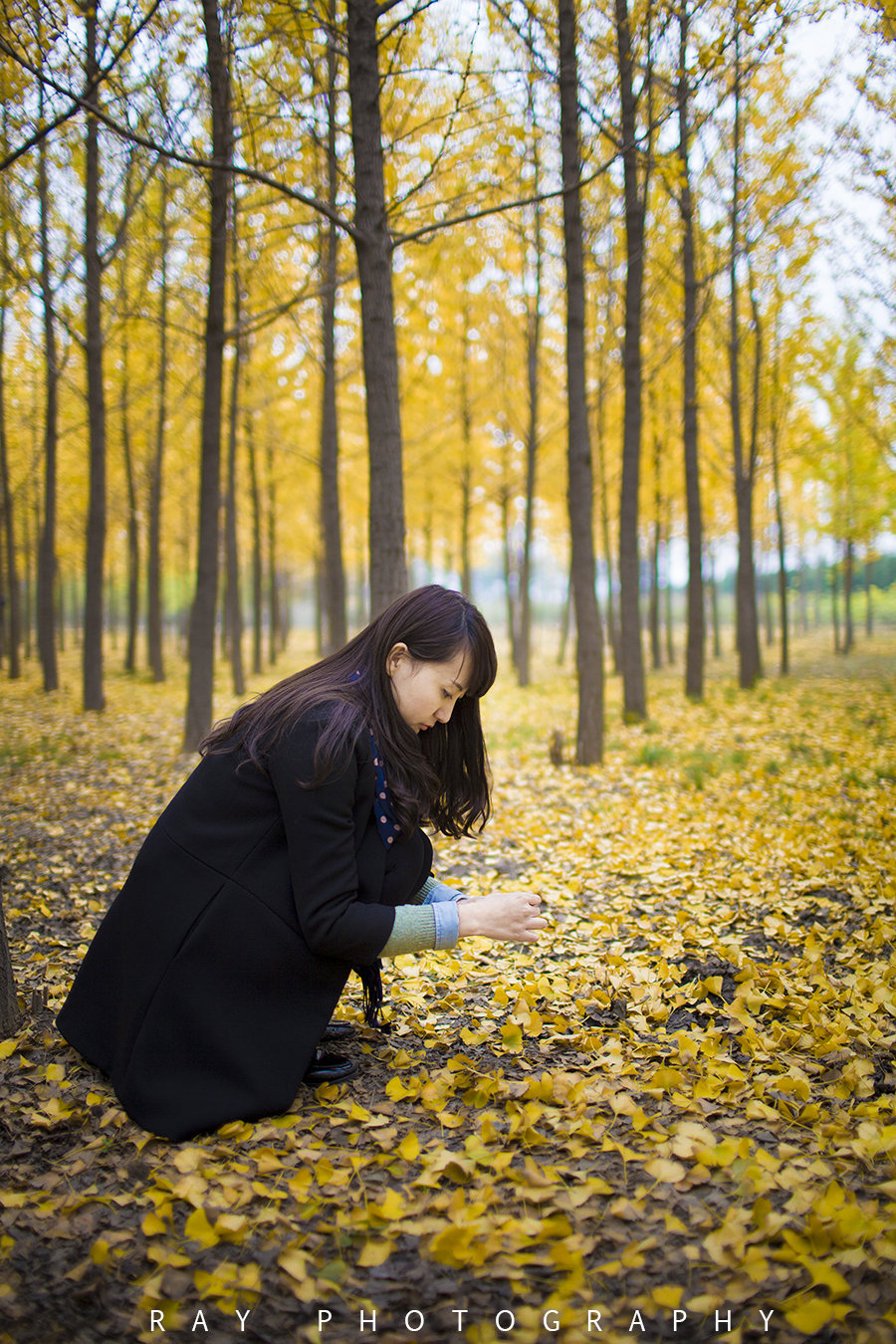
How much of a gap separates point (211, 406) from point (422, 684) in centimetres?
620

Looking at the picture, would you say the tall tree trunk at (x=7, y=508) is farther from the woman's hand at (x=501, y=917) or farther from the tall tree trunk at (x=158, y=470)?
the woman's hand at (x=501, y=917)

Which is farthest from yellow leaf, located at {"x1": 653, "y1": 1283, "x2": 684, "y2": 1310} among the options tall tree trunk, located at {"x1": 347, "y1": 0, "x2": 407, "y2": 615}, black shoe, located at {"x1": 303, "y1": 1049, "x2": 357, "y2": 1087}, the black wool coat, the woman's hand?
tall tree trunk, located at {"x1": 347, "y1": 0, "x2": 407, "y2": 615}

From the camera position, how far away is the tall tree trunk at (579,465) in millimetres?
6887

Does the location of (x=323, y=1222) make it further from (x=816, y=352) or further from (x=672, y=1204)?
(x=816, y=352)

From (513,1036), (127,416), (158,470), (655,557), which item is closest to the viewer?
(513,1036)

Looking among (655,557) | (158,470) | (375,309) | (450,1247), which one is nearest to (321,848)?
(450,1247)

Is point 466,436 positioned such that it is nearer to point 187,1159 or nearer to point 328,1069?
point 328,1069

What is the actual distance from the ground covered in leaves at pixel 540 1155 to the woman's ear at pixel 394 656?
3.99 feet

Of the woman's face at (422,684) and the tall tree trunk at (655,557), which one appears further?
the tall tree trunk at (655,557)

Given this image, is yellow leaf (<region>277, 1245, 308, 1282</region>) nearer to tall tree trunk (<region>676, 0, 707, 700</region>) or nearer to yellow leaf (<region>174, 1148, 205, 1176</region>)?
yellow leaf (<region>174, 1148, 205, 1176</region>)

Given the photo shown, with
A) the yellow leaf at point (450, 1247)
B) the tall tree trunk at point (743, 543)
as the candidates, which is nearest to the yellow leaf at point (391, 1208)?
the yellow leaf at point (450, 1247)

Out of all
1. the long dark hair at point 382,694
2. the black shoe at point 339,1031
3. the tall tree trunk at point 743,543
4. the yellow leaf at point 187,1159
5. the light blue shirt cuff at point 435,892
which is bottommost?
the black shoe at point 339,1031

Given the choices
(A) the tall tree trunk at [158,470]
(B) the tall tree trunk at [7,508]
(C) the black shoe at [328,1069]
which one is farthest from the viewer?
(B) the tall tree trunk at [7,508]

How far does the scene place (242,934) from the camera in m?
2.07
